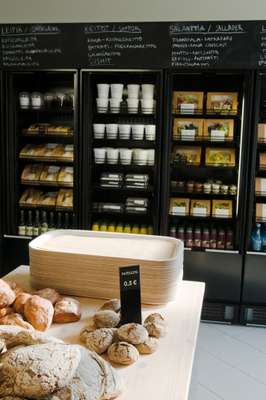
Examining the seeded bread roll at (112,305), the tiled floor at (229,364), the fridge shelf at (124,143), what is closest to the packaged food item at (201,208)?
the fridge shelf at (124,143)

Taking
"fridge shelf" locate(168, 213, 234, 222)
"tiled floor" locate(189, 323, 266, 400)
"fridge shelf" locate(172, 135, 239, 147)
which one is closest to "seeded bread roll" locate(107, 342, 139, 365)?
"tiled floor" locate(189, 323, 266, 400)

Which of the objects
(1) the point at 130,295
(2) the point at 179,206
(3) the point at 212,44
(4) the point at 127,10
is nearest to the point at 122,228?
(2) the point at 179,206

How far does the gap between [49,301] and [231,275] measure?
2204 mm

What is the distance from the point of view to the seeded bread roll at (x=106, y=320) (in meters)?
1.49

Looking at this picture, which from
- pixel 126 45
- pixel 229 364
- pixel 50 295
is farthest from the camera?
pixel 126 45

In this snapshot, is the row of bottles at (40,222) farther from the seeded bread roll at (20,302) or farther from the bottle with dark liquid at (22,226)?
the seeded bread roll at (20,302)

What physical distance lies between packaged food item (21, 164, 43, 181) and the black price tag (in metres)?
2.45

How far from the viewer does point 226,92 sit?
3559mm

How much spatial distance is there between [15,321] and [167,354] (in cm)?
53

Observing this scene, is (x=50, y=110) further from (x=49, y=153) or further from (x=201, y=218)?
(x=201, y=218)

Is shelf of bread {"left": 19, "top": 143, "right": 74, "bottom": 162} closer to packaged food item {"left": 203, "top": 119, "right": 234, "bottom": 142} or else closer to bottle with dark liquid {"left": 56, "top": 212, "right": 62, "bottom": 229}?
bottle with dark liquid {"left": 56, "top": 212, "right": 62, "bottom": 229}

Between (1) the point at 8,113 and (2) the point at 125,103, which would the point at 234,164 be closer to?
(2) the point at 125,103

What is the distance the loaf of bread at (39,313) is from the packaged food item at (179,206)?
2155 millimetres

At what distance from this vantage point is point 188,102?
3.51 meters
